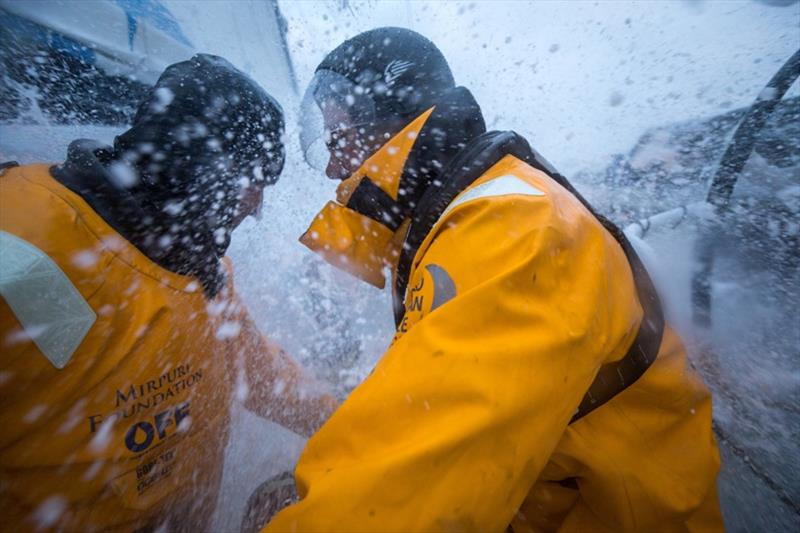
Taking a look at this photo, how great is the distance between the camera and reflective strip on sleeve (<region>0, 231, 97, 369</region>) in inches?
33.1

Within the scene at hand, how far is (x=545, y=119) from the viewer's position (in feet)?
13.8

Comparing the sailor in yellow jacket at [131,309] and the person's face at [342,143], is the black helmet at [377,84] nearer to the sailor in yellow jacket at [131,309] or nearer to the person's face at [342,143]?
the person's face at [342,143]

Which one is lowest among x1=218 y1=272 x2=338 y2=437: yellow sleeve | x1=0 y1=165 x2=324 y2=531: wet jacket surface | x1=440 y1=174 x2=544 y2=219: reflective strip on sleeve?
x1=218 y1=272 x2=338 y2=437: yellow sleeve

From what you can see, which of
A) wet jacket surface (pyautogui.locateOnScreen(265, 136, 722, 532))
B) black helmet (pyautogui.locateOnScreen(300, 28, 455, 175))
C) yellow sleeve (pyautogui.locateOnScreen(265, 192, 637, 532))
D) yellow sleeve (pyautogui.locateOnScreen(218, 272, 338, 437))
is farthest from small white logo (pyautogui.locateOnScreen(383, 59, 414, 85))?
yellow sleeve (pyautogui.locateOnScreen(218, 272, 338, 437))

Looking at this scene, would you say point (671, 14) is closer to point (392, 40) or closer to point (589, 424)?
point (392, 40)

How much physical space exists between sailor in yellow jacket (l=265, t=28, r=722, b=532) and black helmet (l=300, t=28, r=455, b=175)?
0.04ft

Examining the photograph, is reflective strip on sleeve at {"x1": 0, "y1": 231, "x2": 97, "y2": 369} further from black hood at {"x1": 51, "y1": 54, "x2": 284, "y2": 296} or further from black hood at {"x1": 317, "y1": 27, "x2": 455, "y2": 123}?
black hood at {"x1": 317, "y1": 27, "x2": 455, "y2": 123}

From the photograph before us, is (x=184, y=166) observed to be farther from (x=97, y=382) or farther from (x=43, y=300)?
(x=97, y=382)

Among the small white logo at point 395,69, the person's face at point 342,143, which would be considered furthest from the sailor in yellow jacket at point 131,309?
the small white logo at point 395,69

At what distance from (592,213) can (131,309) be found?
1600 mm

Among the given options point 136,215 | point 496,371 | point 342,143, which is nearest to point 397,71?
point 342,143

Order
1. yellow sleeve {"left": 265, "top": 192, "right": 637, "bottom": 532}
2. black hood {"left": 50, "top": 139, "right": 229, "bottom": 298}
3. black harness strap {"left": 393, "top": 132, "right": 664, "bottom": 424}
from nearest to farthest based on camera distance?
yellow sleeve {"left": 265, "top": 192, "right": 637, "bottom": 532}
black harness strap {"left": 393, "top": 132, "right": 664, "bottom": 424}
black hood {"left": 50, "top": 139, "right": 229, "bottom": 298}

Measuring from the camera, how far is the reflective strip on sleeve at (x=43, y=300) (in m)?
0.84

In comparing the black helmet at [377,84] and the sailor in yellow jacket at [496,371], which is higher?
the black helmet at [377,84]
